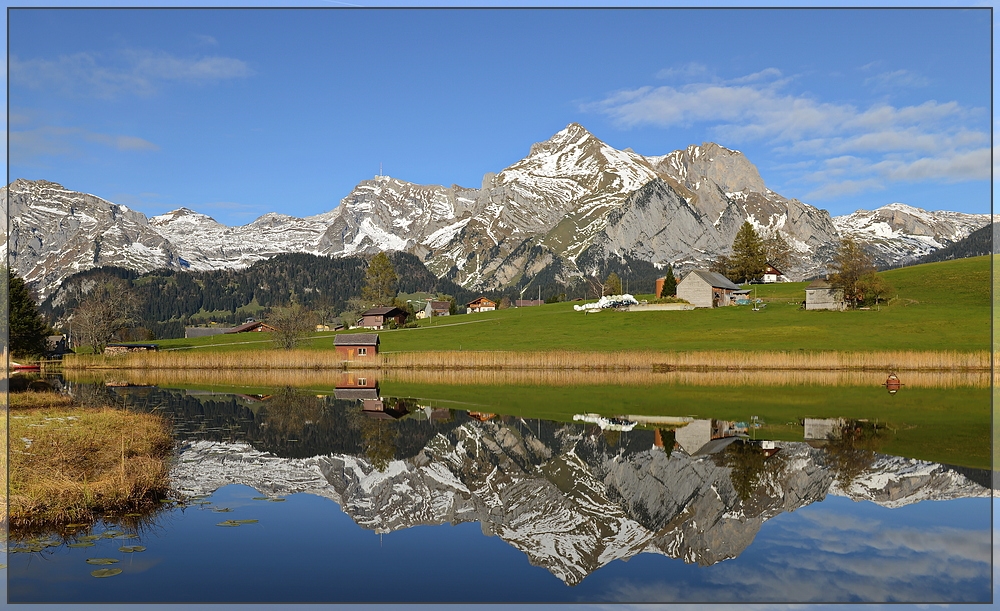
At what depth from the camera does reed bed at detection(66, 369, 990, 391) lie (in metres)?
53.2

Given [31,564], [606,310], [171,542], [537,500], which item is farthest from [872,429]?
[606,310]

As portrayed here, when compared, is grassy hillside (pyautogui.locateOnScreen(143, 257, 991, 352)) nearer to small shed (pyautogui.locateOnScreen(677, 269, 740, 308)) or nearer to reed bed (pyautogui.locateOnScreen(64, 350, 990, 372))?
small shed (pyautogui.locateOnScreen(677, 269, 740, 308))

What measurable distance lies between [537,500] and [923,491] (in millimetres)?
10433

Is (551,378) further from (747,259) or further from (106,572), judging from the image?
(747,259)

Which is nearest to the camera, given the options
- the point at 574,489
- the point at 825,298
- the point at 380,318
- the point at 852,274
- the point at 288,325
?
the point at 574,489

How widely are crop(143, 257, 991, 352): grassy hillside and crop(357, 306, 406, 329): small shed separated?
43.0 ft

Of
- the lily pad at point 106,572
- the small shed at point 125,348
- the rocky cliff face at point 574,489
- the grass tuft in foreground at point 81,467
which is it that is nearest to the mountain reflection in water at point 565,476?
the rocky cliff face at point 574,489

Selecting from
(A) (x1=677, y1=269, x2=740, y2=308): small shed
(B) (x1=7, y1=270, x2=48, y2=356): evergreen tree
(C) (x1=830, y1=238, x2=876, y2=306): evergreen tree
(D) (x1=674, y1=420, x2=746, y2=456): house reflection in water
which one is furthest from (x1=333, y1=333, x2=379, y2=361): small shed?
(C) (x1=830, y1=238, x2=876, y2=306): evergreen tree

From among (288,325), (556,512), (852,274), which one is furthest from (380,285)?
(556,512)

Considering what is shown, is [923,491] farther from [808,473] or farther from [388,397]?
[388,397]

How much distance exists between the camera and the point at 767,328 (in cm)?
8581

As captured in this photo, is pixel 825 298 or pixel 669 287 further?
pixel 669 287

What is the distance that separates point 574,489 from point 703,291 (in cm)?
9236

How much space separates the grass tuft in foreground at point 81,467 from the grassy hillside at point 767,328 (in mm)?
57213
